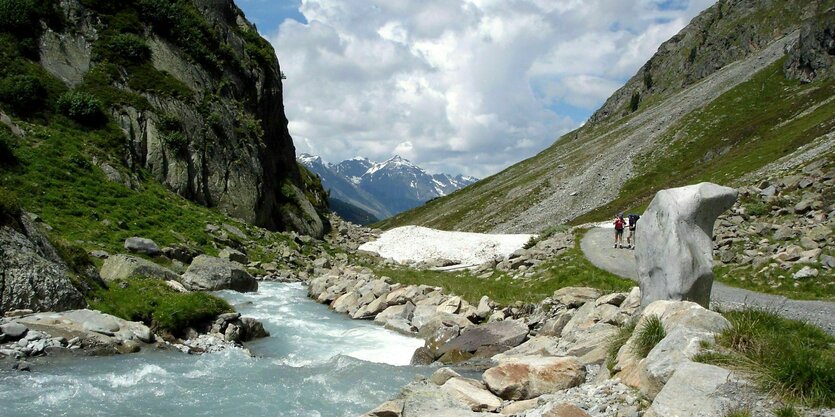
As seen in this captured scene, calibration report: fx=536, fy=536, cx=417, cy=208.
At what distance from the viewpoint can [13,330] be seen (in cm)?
1455

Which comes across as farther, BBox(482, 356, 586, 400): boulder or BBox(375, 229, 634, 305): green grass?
BBox(375, 229, 634, 305): green grass

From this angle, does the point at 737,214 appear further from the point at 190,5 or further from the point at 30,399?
the point at 190,5

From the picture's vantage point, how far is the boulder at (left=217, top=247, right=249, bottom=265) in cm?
3422

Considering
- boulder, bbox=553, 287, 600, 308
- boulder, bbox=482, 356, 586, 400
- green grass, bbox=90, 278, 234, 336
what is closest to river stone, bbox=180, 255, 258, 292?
green grass, bbox=90, 278, 234, 336

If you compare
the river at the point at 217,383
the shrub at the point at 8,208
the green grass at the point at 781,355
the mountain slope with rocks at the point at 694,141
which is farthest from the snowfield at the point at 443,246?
the green grass at the point at 781,355

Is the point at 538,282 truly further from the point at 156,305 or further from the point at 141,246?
the point at 141,246

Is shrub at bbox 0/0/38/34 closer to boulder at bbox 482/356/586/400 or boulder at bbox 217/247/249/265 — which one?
boulder at bbox 217/247/249/265

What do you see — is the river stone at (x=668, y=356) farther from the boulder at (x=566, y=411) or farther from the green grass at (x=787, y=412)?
the green grass at (x=787, y=412)

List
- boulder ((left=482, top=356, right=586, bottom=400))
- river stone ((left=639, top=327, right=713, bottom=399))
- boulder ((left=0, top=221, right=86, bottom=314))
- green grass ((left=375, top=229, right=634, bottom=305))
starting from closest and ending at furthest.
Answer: river stone ((left=639, top=327, right=713, bottom=399)), boulder ((left=482, top=356, right=586, bottom=400)), boulder ((left=0, top=221, right=86, bottom=314)), green grass ((left=375, top=229, right=634, bottom=305))

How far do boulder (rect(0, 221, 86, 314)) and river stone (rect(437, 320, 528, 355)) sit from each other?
12.3 meters

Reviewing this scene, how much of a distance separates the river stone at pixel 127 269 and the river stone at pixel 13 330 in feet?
19.9

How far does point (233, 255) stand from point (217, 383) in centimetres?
2180

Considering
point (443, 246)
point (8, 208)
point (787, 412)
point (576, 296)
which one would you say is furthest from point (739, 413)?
point (443, 246)

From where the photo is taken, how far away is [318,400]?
13.2 m
